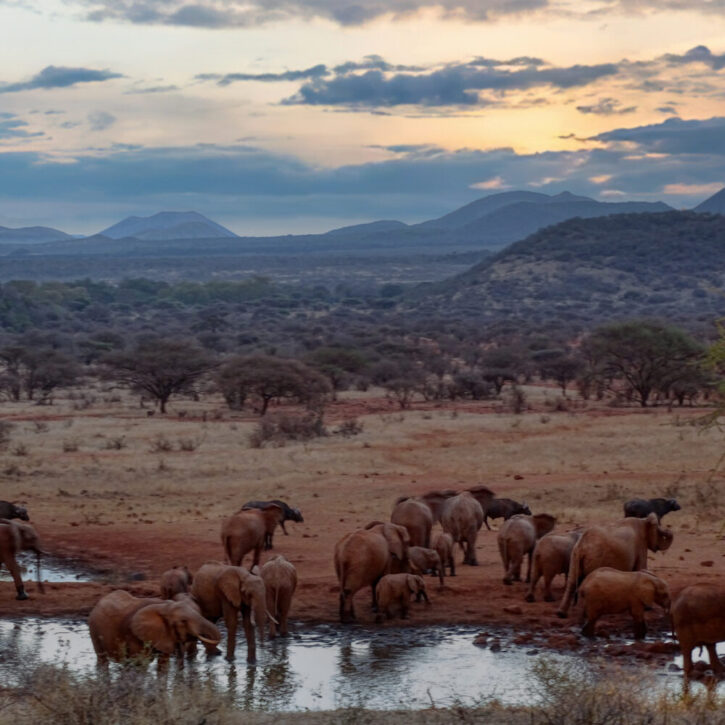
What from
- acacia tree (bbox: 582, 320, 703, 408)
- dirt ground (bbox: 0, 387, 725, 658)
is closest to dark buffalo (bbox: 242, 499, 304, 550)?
dirt ground (bbox: 0, 387, 725, 658)

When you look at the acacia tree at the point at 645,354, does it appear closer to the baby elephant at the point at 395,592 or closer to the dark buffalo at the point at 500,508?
the dark buffalo at the point at 500,508

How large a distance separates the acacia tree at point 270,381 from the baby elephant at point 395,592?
26.5 metres

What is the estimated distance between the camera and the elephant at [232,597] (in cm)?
1027

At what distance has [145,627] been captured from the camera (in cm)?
895

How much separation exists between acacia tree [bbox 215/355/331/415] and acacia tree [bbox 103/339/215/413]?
97.3 inches

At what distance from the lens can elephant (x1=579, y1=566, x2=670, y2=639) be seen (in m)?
10.9

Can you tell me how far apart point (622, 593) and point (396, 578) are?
245 centimetres

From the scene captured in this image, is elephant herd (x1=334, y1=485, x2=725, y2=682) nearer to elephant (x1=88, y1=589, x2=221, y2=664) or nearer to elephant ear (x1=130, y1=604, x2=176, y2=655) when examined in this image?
elephant (x1=88, y1=589, x2=221, y2=664)

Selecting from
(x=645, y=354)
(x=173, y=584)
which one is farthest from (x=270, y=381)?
(x=173, y=584)

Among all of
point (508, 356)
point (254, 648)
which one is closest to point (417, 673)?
point (254, 648)

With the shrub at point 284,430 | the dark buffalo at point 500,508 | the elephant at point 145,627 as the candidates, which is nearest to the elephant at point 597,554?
the dark buffalo at point 500,508

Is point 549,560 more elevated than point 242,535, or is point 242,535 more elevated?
point 242,535

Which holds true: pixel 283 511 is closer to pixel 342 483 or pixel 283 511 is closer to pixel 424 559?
pixel 424 559

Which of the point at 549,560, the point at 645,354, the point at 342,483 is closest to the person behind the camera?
the point at 549,560
